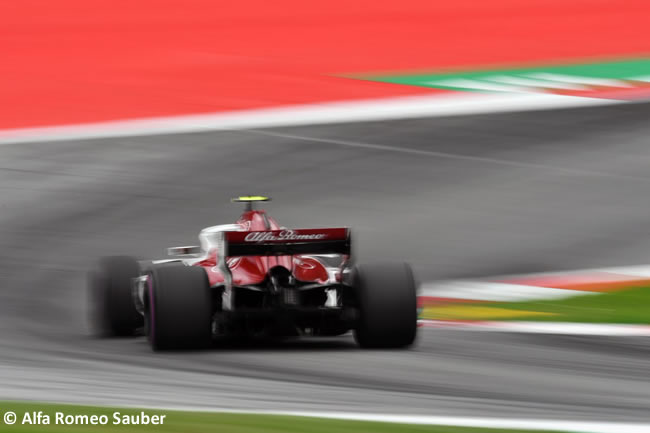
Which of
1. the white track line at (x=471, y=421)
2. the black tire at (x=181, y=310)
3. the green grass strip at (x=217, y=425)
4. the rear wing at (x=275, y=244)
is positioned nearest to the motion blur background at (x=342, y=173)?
the black tire at (x=181, y=310)

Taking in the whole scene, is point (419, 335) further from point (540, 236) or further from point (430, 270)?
point (540, 236)

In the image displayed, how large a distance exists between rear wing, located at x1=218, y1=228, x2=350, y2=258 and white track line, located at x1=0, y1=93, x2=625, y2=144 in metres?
13.6

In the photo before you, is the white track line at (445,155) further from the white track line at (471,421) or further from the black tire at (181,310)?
the white track line at (471,421)

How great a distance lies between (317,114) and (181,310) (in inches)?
606

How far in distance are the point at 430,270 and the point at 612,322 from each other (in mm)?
4336

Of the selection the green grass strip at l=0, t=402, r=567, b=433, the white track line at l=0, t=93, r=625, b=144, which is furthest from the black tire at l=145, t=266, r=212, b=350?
the white track line at l=0, t=93, r=625, b=144

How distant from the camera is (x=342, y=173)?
21984 mm

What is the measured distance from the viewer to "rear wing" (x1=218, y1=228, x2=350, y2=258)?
11.6m

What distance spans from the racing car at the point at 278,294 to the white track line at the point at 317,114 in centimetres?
1344

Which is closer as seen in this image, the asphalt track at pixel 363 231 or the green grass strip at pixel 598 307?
the asphalt track at pixel 363 231

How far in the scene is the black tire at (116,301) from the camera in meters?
12.9

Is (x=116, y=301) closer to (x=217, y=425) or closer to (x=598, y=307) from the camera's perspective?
(x=598, y=307)

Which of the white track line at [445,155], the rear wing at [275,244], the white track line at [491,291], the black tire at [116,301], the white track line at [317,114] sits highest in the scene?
A: the white track line at [317,114]

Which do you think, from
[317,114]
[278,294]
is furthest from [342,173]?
[278,294]
